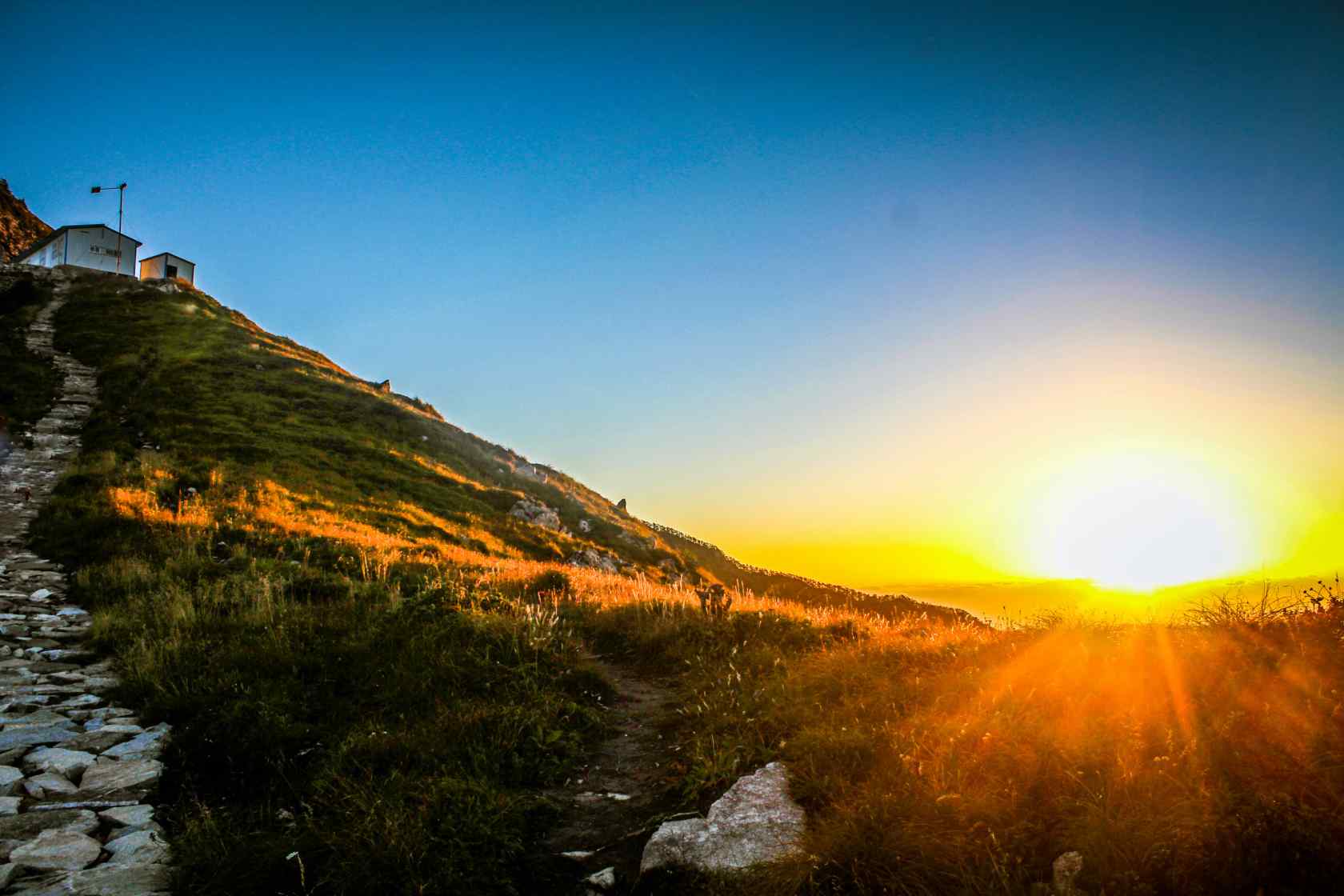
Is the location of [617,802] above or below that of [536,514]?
below

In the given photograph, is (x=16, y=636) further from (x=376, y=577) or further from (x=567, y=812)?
(x=567, y=812)

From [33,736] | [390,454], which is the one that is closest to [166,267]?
[390,454]

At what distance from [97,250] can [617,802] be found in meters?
90.3

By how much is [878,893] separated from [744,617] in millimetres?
6030

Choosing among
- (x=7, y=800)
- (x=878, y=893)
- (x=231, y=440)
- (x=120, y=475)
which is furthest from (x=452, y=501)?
(x=878, y=893)

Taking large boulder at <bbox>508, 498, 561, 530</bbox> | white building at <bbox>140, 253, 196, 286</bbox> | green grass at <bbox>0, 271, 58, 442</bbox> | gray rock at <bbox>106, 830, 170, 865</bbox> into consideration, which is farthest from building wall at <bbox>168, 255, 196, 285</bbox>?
gray rock at <bbox>106, 830, 170, 865</bbox>

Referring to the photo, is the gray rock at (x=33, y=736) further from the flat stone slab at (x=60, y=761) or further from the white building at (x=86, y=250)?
the white building at (x=86, y=250)

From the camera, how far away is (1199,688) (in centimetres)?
476

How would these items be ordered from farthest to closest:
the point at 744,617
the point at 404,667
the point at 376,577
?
the point at 376,577, the point at 744,617, the point at 404,667

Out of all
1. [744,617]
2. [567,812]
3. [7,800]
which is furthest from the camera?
[744,617]

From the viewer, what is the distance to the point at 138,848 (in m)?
4.75

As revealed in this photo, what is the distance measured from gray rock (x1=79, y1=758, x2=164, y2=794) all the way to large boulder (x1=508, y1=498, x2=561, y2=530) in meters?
29.0

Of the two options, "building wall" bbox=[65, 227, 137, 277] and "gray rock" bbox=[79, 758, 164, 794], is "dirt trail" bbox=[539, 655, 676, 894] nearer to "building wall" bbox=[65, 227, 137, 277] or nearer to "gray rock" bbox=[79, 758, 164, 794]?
"gray rock" bbox=[79, 758, 164, 794]

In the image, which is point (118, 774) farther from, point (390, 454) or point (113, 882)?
point (390, 454)
